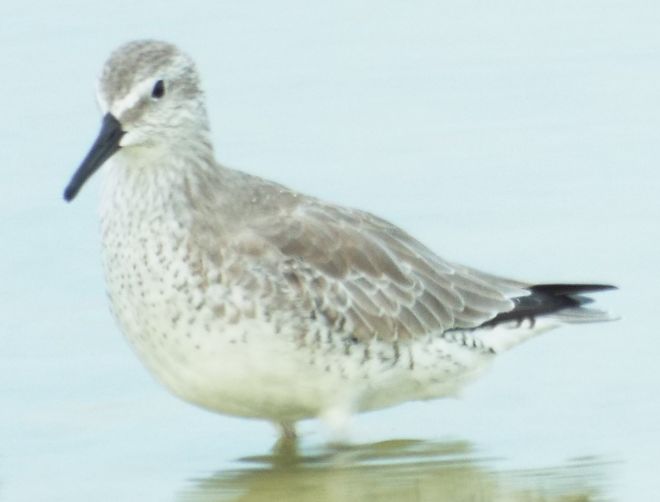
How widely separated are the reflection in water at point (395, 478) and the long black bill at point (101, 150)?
69.2 inches

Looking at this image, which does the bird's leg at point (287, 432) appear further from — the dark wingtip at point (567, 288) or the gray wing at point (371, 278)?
the dark wingtip at point (567, 288)

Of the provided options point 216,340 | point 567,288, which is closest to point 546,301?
point 567,288

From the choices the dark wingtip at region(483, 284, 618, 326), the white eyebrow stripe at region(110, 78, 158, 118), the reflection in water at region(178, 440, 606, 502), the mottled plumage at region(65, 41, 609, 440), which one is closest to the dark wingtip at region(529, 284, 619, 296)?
the dark wingtip at region(483, 284, 618, 326)

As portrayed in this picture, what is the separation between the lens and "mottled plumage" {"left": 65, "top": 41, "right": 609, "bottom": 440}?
1232cm

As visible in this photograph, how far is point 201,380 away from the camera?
1236 centimetres

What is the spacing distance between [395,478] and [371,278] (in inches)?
45.9

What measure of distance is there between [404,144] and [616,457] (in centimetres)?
445

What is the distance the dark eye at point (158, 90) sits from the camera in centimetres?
1247

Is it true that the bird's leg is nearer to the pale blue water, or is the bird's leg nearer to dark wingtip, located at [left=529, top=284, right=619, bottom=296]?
the pale blue water

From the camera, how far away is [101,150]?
12.2 metres

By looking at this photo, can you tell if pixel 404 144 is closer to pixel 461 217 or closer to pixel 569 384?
pixel 461 217

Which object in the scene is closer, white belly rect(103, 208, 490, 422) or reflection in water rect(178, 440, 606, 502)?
white belly rect(103, 208, 490, 422)

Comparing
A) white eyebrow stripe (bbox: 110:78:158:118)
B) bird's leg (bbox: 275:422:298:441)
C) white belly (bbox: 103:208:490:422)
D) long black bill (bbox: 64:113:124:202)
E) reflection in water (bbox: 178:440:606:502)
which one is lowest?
reflection in water (bbox: 178:440:606:502)

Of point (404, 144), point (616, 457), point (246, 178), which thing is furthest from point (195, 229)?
point (404, 144)
